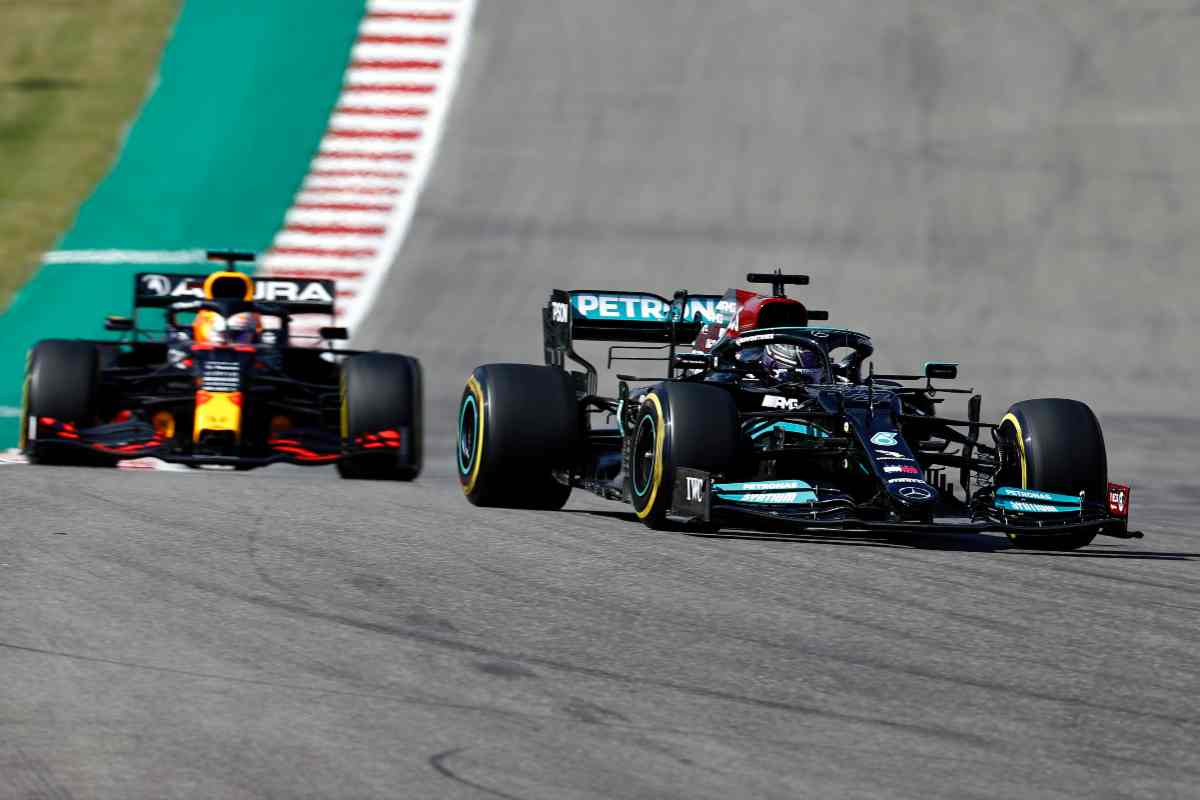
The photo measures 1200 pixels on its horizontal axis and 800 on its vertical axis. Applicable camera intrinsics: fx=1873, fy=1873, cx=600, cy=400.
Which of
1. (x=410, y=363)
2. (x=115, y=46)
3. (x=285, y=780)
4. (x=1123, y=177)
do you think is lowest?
Result: (x=285, y=780)

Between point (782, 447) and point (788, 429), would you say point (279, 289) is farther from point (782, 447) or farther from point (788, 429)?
point (782, 447)

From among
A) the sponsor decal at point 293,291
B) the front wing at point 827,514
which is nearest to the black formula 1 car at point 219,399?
the sponsor decal at point 293,291

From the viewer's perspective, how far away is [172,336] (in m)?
15.2

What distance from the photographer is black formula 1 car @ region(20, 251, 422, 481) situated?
528 inches

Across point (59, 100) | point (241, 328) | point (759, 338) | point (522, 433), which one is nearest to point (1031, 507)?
point (759, 338)

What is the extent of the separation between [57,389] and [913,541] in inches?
254

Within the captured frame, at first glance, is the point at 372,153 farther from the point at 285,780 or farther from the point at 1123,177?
the point at 285,780

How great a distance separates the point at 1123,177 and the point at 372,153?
886 cm

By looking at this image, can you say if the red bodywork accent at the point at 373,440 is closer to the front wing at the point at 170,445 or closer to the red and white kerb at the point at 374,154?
the front wing at the point at 170,445

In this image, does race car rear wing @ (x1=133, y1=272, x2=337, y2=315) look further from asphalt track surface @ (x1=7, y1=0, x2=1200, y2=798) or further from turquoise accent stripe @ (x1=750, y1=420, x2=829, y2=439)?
turquoise accent stripe @ (x1=750, y1=420, x2=829, y2=439)

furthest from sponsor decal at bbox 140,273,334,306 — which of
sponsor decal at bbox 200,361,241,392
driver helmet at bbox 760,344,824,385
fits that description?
driver helmet at bbox 760,344,824,385

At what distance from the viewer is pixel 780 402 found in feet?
34.3

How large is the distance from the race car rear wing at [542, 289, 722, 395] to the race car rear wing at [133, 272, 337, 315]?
10.4ft

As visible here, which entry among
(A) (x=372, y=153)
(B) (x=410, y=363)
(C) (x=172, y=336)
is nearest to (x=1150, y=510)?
(B) (x=410, y=363)
